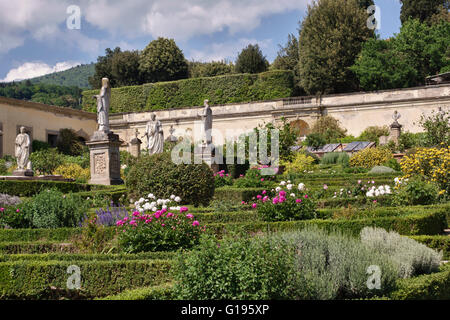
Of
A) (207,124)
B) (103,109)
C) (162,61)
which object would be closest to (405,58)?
(207,124)

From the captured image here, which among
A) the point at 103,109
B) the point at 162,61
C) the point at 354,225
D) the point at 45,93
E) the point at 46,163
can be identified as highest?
the point at 162,61

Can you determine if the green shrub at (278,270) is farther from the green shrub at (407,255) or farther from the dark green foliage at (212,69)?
the dark green foliage at (212,69)

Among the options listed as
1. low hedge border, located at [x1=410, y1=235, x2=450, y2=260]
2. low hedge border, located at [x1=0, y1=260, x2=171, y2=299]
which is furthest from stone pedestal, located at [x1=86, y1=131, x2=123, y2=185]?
low hedge border, located at [x1=410, y1=235, x2=450, y2=260]

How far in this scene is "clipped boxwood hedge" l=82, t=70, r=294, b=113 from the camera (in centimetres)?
3984

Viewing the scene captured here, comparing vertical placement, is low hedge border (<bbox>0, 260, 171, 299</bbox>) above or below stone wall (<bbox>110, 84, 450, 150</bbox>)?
below

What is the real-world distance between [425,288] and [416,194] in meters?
7.18

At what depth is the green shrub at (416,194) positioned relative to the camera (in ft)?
40.1

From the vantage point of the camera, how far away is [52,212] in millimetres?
10336

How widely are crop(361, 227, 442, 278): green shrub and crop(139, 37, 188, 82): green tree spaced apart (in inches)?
1633

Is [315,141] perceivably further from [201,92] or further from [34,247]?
[34,247]

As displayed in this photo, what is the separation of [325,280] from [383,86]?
33.7 meters

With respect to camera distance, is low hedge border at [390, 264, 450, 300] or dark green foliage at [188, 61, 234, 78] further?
dark green foliage at [188, 61, 234, 78]

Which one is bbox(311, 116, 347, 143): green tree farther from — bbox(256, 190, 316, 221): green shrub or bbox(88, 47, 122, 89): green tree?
bbox(256, 190, 316, 221): green shrub
